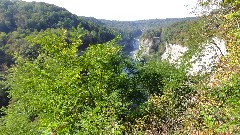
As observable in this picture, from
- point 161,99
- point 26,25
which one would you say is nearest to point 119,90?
point 161,99

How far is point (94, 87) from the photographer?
12.9m

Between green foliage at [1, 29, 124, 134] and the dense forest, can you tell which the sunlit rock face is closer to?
the dense forest

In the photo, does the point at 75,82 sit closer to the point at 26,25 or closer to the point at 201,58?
the point at 201,58

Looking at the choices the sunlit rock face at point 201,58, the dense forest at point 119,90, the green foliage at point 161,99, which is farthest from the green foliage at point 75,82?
the sunlit rock face at point 201,58

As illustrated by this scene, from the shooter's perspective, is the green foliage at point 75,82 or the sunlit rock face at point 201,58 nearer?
the green foliage at point 75,82

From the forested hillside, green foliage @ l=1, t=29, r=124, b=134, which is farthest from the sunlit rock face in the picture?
the forested hillside

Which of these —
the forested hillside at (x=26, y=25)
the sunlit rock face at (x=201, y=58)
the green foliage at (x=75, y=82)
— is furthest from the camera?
the forested hillside at (x=26, y=25)

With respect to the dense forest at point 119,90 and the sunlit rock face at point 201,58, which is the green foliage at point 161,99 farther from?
the sunlit rock face at point 201,58

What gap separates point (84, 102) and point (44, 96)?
279 centimetres

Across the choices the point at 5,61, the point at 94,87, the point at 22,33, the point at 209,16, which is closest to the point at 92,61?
the point at 94,87

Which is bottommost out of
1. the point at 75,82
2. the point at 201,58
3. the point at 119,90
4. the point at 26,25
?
the point at 26,25

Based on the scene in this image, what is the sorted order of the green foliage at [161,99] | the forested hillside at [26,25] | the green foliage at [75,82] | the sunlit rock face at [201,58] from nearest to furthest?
the green foliage at [75,82], the green foliage at [161,99], the sunlit rock face at [201,58], the forested hillside at [26,25]

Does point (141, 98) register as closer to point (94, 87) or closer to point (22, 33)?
point (94, 87)

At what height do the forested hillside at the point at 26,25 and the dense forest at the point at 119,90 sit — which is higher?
the dense forest at the point at 119,90
